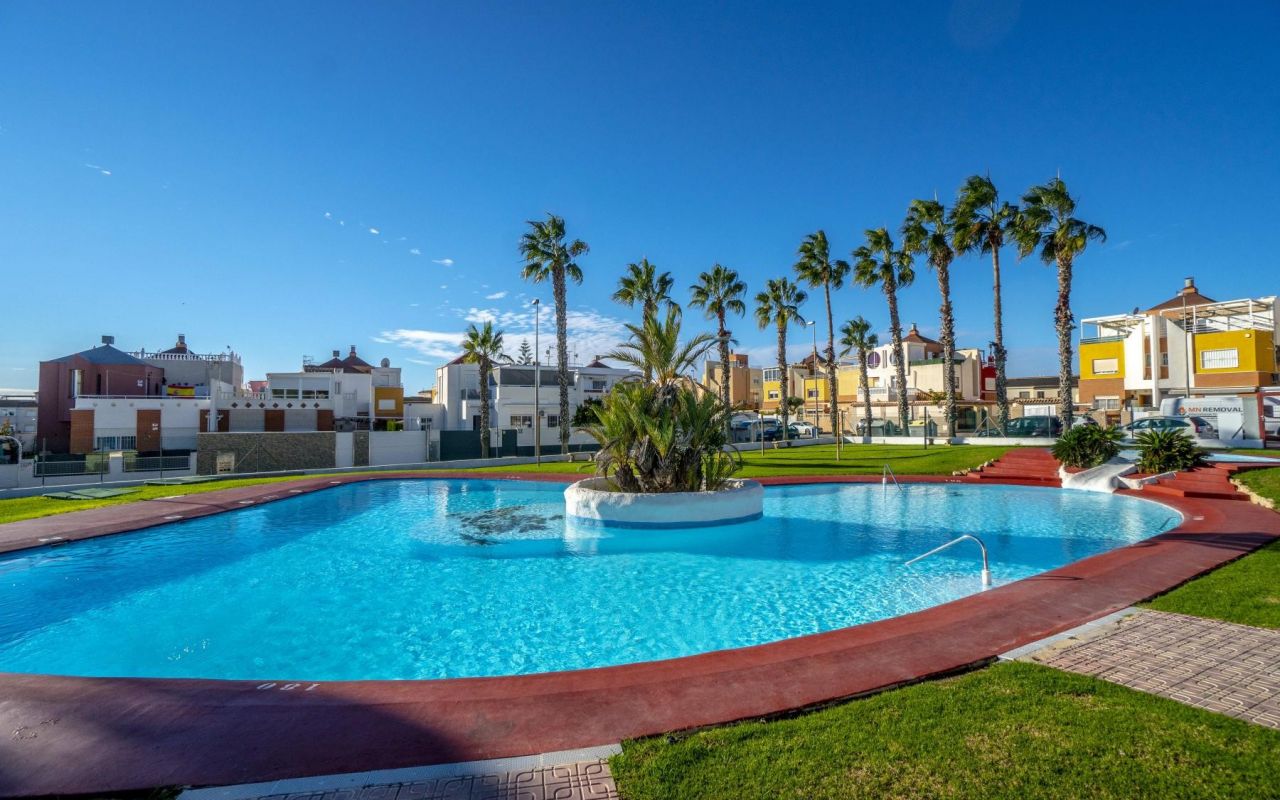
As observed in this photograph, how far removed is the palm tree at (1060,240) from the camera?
27.8 meters

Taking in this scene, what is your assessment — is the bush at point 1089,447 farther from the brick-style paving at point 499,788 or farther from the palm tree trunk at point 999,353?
A: the brick-style paving at point 499,788

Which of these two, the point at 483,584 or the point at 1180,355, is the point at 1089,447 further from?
the point at 1180,355

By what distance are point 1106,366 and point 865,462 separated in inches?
1474

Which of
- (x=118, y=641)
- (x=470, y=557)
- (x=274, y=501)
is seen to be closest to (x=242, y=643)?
(x=118, y=641)

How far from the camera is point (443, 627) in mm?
8078

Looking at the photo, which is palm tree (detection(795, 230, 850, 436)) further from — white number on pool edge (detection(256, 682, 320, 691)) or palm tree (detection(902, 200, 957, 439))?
white number on pool edge (detection(256, 682, 320, 691))

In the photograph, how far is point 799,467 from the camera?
26.4 m

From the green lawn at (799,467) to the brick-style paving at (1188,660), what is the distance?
1663 cm

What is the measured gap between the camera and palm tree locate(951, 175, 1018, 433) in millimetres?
31078

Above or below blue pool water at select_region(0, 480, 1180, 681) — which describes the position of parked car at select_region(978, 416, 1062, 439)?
above

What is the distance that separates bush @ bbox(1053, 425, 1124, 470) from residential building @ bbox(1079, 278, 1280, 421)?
2227 centimetres

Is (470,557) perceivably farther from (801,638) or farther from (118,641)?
(801,638)

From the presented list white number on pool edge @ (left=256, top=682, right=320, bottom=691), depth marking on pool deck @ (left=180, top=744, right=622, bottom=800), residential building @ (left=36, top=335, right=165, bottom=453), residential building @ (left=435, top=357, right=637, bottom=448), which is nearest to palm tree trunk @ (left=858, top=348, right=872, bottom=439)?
residential building @ (left=435, top=357, right=637, bottom=448)

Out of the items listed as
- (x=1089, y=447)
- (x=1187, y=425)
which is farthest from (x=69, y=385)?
(x=1187, y=425)
